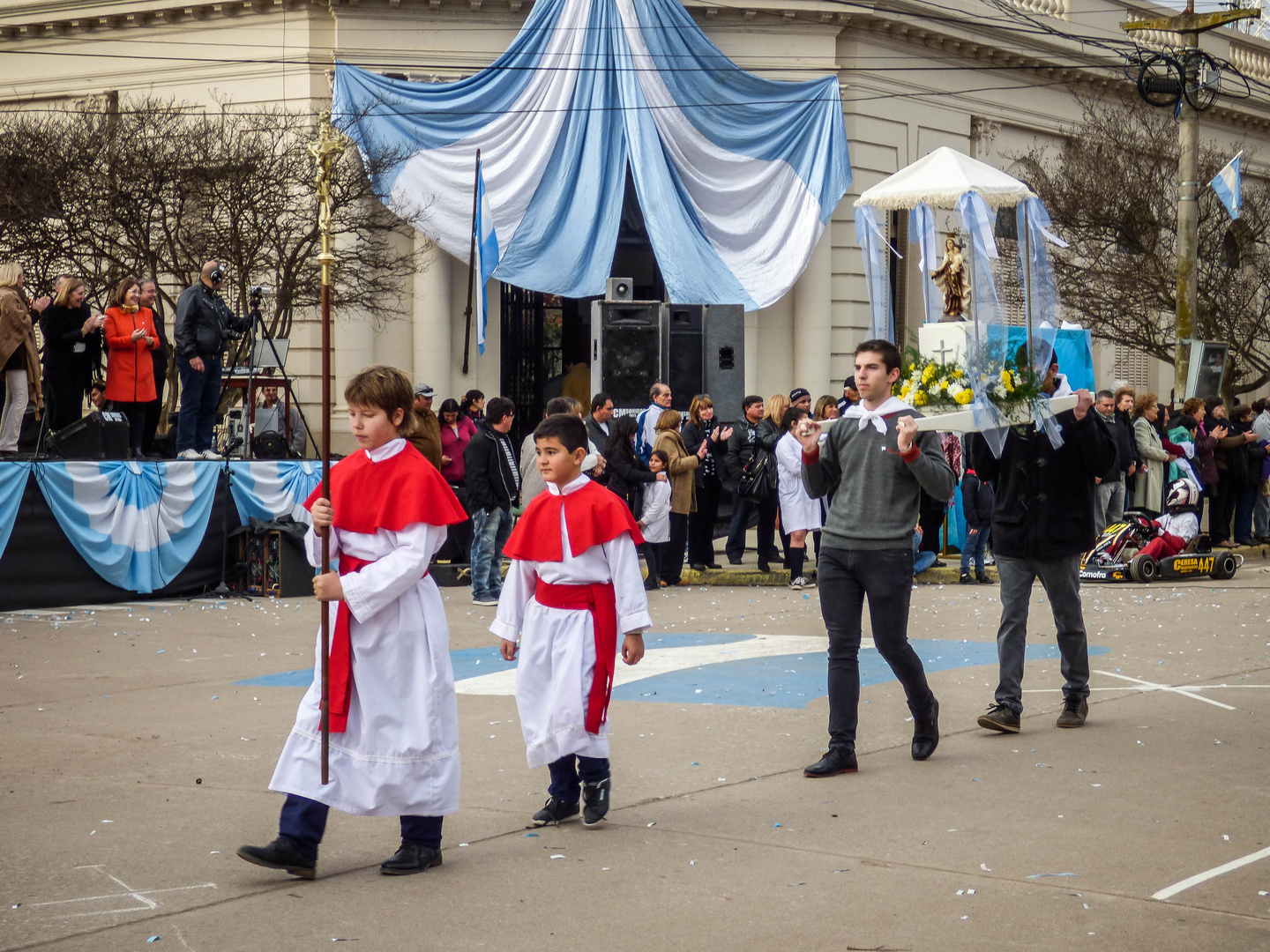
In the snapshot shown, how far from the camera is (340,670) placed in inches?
209

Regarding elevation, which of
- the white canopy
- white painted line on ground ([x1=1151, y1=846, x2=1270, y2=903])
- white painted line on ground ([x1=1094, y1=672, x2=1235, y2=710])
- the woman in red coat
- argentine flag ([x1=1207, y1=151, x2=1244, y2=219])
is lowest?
white painted line on ground ([x1=1094, y1=672, x2=1235, y2=710])

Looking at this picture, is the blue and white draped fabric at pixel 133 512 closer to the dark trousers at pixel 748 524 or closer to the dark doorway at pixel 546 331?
the dark trousers at pixel 748 524

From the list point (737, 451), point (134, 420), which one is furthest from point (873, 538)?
point (134, 420)

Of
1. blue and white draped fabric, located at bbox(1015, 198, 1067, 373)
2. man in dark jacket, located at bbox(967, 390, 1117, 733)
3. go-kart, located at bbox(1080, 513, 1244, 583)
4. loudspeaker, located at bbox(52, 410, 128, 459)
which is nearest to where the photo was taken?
man in dark jacket, located at bbox(967, 390, 1117, 733)

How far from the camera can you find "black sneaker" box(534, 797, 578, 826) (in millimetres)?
5980

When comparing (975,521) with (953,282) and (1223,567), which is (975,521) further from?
(953,282)

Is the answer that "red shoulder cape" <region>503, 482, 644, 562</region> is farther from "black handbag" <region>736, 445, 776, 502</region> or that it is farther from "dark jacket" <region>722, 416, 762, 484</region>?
"dark jacket" <region>722, 416, 762, 484</region>

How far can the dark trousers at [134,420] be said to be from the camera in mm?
14836

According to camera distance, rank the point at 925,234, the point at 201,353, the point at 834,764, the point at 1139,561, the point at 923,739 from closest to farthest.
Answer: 1. the point at 834,764
2. the point at 923,739
3. the point at 925,234
4. the point at 201,353
5. the point at 1139,561

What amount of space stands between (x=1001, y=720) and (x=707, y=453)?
8718 millimetres

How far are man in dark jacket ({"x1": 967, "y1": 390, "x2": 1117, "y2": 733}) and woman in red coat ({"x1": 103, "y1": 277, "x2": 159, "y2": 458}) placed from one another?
9.31 metres

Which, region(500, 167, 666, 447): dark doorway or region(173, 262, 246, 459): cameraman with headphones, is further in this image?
region(500, 167, 666, 447): dark doorway

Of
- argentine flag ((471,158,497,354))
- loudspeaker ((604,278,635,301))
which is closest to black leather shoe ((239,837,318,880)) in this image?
loudspeaker ((604,278,635,301))

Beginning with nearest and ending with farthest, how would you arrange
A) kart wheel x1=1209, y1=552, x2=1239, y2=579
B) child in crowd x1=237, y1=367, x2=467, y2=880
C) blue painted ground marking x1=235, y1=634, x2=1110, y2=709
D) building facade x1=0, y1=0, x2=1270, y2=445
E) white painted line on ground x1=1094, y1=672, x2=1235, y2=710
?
child in crowd x1=237, y1=367, x2=467, y2=880 → white painted line on ground x1=1094, y1=672, x2=1235, y2=710 → blue painted ground marking x1=235, y1=634, x2=1110, y2=709 → kart wheel x1=1209, y1=552, x2=1239, y2=579 → building facade x1=0, y1=0, x2=1270, y2=445
